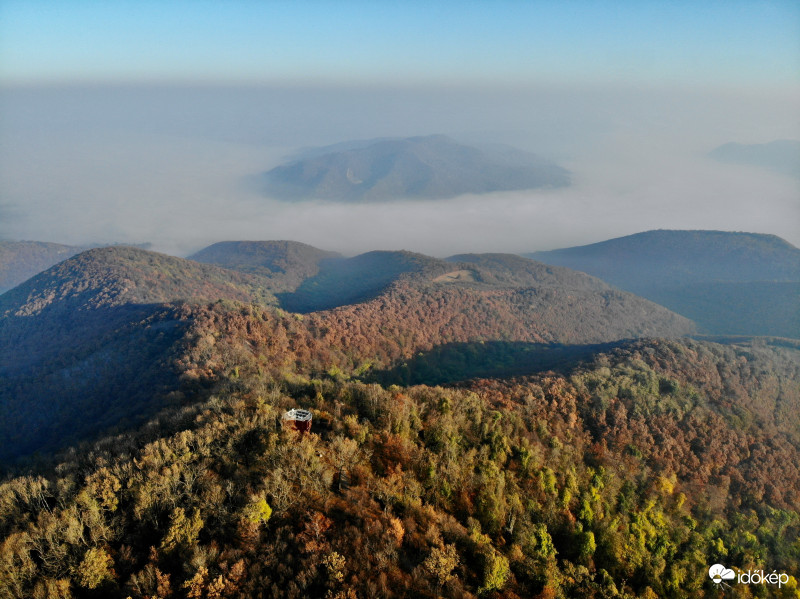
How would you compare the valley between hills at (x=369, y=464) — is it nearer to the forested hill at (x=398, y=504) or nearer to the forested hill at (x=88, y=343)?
the forested hill at (x=398, y=504)

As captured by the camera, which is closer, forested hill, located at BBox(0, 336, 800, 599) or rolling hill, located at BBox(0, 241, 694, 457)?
forested hill, located at BBox(0, 336, 800, 599)

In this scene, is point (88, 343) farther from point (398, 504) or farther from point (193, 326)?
point (398, 504)

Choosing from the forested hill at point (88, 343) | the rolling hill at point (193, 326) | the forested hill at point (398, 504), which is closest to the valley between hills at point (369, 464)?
the forested hill at point (398, 504)

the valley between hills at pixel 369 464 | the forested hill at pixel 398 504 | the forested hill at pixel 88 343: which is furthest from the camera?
the forested hill at pixel 88 343

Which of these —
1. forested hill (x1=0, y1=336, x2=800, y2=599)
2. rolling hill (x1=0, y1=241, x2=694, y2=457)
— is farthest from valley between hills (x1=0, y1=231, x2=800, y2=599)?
rolling hill (x1=0, y1=241, x2=694, y2=457)

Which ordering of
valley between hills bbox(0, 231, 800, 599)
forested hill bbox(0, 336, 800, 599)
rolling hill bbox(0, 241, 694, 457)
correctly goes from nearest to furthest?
forested hill bbox(0, 336, 800, 599), valley between hills bbox(0, 231, 800, 599), rolling hill bbox(0, 241, 694, 457)

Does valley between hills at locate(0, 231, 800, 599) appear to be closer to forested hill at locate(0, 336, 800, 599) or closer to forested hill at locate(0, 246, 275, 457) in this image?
forested hill at locate(0, 336, 800, 599)

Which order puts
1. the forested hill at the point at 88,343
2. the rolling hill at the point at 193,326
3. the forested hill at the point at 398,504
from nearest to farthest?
1. the forested hill at the point at 398,504
2. the forested hill at the point at 88,343
3. the rolling hill at the point at 193,326

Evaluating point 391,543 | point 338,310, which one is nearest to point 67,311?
point 338,310
